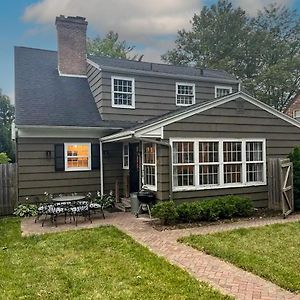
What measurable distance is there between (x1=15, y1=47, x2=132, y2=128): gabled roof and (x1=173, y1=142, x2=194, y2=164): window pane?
3661mm

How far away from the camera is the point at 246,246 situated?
6.74 meters

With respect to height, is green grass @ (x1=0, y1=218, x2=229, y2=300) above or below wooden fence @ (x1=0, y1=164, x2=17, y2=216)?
below

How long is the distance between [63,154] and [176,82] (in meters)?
6.22

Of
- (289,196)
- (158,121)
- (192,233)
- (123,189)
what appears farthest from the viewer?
(123,189)

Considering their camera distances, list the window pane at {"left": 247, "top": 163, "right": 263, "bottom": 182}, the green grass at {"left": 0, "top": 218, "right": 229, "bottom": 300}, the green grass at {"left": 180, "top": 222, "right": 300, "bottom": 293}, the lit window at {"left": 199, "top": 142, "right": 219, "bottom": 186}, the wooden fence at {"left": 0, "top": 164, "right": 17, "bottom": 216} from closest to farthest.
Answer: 1. the green grass at {"left": 0, "top": 218, "right": 229, "bottom": 300}
2. the green grass at {"left": 180, "top": 222, "right": 300, "bottom": 293}
3. the lit window at {"left": 199, "top": 142, "right": 219, "bottom": 186}
4. the window pane at {"left": 247, "top": 163, "right": 263, "bottom": 182}
5. the wooden fence at {"left": 0, "top": 164, "right": 17, "bottom": 216}

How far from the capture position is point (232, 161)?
35.2 feet

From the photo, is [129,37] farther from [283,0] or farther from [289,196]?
[289,196]

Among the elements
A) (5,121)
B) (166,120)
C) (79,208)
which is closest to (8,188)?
(79,208)

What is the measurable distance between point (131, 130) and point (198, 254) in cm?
466

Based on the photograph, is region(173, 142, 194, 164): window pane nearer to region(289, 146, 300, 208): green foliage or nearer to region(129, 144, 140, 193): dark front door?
region(129, 144, 140, 193): dark front door

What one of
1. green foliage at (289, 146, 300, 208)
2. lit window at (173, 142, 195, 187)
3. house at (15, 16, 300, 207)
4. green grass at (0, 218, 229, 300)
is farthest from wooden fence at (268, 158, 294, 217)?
green grass at (0, 218, 229, 300)

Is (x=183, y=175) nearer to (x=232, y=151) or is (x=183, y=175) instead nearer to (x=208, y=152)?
(x=208, y=152)

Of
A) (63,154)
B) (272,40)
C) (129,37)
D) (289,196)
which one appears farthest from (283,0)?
(63,154)

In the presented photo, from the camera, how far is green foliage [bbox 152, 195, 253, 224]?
8.83 m
